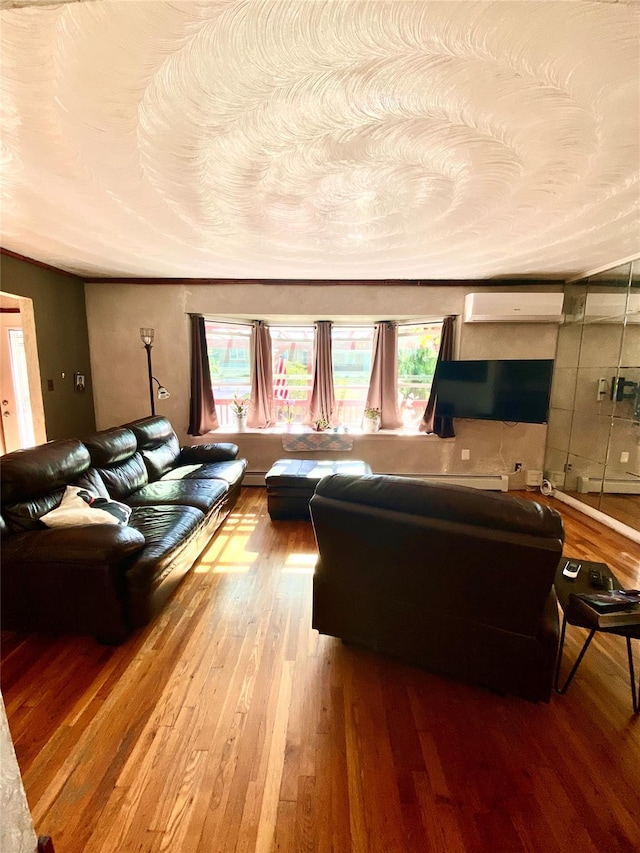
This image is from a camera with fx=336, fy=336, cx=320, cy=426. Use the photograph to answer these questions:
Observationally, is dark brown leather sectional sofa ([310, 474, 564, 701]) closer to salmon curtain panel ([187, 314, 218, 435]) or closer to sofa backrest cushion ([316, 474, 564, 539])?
sofa backrest cushion ([316, 474, 564, 539])

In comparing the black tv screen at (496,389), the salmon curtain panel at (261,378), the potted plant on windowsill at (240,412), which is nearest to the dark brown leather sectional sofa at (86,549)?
the potted plant on windowsill at (240,412)

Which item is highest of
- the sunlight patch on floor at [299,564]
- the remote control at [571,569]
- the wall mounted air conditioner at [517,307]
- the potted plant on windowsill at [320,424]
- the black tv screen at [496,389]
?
the wall mounted air conditioner at [517,307]

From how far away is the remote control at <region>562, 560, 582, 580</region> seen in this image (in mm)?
1776

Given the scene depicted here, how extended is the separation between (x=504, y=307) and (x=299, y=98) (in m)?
3.33

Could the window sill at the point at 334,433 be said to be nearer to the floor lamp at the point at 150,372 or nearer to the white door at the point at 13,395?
the floor lamp at the point at 150,372

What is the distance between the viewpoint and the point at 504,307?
12.4 ft

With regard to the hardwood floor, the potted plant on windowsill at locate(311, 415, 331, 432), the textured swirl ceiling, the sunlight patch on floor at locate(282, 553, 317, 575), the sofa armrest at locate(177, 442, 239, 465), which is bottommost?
the sunlight patch on floor at locate(282, 553, 317, 575)

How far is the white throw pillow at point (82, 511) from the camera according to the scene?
1.93 meters

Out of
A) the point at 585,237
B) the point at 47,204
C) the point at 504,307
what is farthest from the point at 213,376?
the point at 585,237

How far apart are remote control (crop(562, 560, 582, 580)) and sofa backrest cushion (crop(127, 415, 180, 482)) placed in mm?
3307

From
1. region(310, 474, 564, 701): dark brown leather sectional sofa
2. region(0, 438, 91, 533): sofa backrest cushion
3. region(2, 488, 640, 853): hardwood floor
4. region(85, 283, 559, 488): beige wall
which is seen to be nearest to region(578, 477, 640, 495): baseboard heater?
region(85, 283, 559, 488): beige wall

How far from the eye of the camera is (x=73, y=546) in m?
1.72

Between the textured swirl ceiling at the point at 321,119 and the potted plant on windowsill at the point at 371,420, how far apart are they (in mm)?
2298

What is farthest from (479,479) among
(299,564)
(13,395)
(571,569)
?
(13,395)
